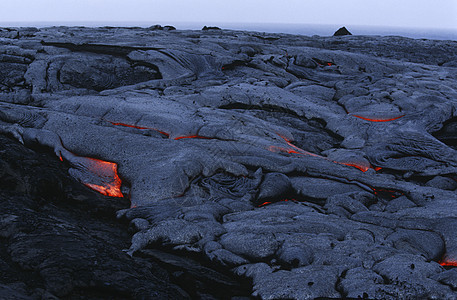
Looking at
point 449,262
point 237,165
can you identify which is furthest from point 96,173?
point 449,262

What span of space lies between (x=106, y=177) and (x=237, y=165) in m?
2.24

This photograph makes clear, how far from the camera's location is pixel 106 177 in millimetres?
5863

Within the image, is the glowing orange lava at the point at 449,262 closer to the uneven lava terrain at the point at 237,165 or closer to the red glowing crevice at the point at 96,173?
the uneven lava terrain at the point at 237,165

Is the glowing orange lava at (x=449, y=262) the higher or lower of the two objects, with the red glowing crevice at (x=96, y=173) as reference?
lower

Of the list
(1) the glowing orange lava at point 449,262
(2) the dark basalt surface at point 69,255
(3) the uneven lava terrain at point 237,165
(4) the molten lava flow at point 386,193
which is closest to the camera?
(2) the dark basalt surface at point 69,255

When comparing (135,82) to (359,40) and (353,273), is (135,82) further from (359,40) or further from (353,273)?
(359,40)

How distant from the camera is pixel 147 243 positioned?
13.6ft

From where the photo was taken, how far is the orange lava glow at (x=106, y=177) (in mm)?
5609

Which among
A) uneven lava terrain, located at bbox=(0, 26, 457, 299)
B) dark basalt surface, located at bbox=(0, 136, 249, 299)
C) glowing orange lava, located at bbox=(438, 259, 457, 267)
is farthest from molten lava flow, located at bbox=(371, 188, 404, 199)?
dark basalt surface, located at bbox=(0, 136, 249, 299)

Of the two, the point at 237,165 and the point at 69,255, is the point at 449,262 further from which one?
the point at 69,255

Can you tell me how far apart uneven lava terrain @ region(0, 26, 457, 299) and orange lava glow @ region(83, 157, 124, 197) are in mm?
23

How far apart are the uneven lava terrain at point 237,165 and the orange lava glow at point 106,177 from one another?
2 cm

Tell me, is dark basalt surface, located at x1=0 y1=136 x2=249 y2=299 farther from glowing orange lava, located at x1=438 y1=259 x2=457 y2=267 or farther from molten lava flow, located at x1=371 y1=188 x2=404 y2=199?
molten lava flow, located at x1=371 y1=188 x2=404 y2=199

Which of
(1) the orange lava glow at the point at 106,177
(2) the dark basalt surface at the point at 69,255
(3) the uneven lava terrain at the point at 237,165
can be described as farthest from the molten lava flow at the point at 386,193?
(1) the orange lava glow at the point at 106,177
